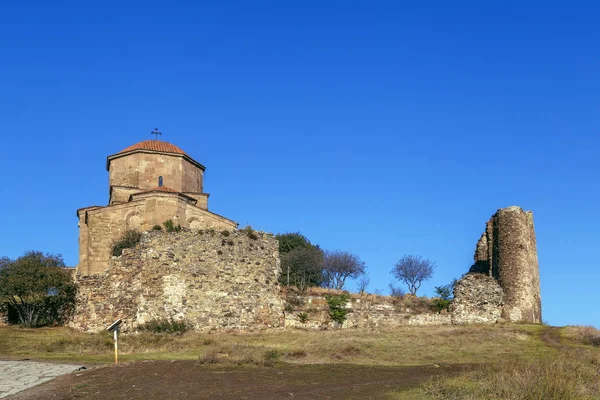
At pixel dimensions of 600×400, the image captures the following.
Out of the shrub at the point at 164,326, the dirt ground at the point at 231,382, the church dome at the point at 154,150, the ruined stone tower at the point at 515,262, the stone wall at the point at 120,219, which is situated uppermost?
the church dome at the point at 154,150

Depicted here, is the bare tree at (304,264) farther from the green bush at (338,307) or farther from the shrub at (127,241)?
the green bush at (338,307)

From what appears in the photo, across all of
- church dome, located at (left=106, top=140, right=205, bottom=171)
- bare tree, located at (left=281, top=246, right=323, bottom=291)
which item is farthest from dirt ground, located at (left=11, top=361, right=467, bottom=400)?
bare tree, located at (left=281, top=246, right=323, bottom=291)

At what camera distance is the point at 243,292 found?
29891 mm

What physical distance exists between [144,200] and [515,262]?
23.9 m

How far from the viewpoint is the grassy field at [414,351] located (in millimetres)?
14328

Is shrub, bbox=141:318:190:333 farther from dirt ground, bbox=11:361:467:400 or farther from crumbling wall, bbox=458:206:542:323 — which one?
crumbling wall, bbox=458:206:542:323

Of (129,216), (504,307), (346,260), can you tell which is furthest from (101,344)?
(346,260)

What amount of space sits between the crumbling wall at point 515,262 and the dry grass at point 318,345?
367 cm

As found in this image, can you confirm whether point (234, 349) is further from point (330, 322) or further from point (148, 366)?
point (330, 322)

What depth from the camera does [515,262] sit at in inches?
1308

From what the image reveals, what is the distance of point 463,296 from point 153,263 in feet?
45.0

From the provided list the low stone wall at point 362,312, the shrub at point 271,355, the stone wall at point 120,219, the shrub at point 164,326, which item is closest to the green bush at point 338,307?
the low stone wall at point 362,312

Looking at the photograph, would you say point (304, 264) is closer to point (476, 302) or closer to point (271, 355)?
point (476, 302)

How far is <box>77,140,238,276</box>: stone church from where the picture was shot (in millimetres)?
45812
